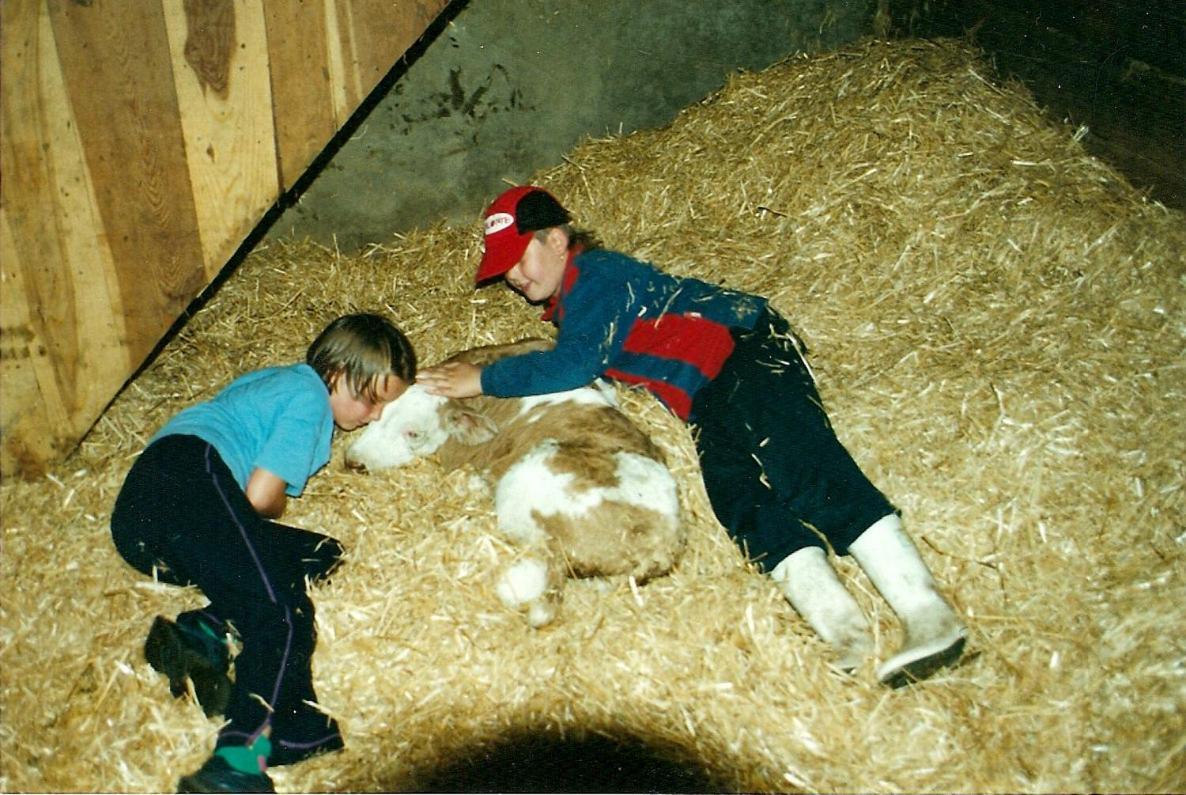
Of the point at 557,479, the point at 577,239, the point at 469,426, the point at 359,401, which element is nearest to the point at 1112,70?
the point at 577,239

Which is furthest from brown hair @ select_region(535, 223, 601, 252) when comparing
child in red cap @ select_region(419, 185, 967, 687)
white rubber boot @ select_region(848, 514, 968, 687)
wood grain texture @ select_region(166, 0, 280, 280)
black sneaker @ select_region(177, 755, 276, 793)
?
black sneaker @ select_region(177, 755, 276, 793)

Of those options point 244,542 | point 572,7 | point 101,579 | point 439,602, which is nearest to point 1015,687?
point 439,602

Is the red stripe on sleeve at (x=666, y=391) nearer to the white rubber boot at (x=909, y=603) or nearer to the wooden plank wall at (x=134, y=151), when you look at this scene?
the white rubber boot at (x=909, y=603)

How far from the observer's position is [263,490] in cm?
337

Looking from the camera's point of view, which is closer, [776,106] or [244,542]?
[244,542]

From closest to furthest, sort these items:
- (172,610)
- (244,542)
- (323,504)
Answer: (244,542), (172,610), (323,504)

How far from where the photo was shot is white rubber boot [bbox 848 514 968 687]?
3025mm

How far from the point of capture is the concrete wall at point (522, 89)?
225 inches

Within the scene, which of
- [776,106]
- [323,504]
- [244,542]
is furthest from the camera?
[776,106]

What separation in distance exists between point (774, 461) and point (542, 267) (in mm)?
1572

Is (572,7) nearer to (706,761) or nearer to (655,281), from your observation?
(655,281)

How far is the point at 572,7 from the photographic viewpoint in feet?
19.0

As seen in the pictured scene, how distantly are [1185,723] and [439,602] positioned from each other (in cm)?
292

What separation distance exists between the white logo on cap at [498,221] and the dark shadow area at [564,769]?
7.92 ft
